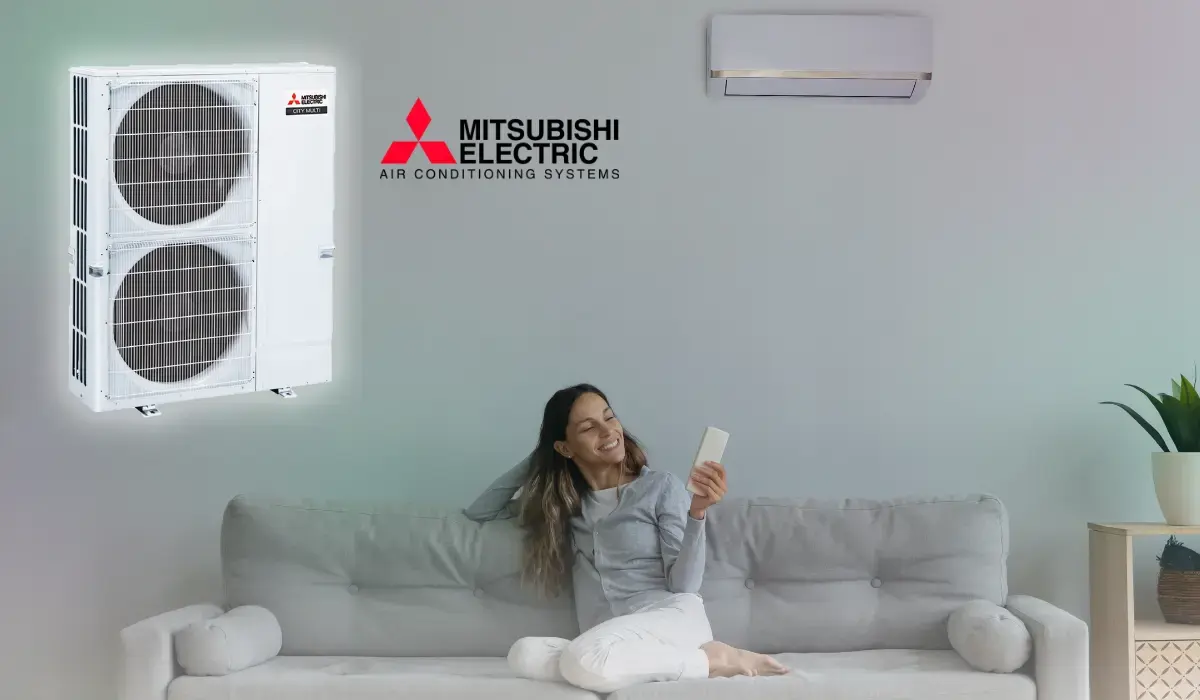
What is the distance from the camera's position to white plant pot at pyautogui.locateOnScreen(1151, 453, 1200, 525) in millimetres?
3377

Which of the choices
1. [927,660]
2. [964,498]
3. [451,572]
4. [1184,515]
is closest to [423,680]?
[451,572]

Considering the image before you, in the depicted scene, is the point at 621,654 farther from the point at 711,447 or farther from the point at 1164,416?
the point at 1164,416

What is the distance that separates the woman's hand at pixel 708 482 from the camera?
2.93 metres

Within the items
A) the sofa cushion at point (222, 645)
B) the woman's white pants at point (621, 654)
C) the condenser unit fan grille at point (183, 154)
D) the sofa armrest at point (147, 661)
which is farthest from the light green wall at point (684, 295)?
the woman's white pants at point (621, 654)

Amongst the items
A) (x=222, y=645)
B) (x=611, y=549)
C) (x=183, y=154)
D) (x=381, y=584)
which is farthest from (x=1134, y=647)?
(x=183, y=154)

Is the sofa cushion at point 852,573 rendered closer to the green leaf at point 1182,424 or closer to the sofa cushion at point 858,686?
the sofa cushion at point 858,686

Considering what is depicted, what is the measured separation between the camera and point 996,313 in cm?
365

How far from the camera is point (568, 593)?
10.5ft

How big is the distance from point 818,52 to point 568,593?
1.56m

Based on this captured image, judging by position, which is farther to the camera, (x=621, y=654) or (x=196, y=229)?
(x=196, y=229)

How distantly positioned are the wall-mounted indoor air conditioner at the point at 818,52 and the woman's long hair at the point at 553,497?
3.19 feet

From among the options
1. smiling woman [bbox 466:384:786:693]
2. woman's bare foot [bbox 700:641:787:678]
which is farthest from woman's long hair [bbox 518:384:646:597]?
woman's bare foot [bbox 700:641:787:678]

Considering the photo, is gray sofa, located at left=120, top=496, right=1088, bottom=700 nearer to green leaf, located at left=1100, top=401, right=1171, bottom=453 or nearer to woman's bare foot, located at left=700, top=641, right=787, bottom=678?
woman's bare foot, located at left=700, top=641, right=787, bottom=678

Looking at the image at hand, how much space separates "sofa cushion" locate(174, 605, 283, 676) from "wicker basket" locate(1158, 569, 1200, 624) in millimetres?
2258
